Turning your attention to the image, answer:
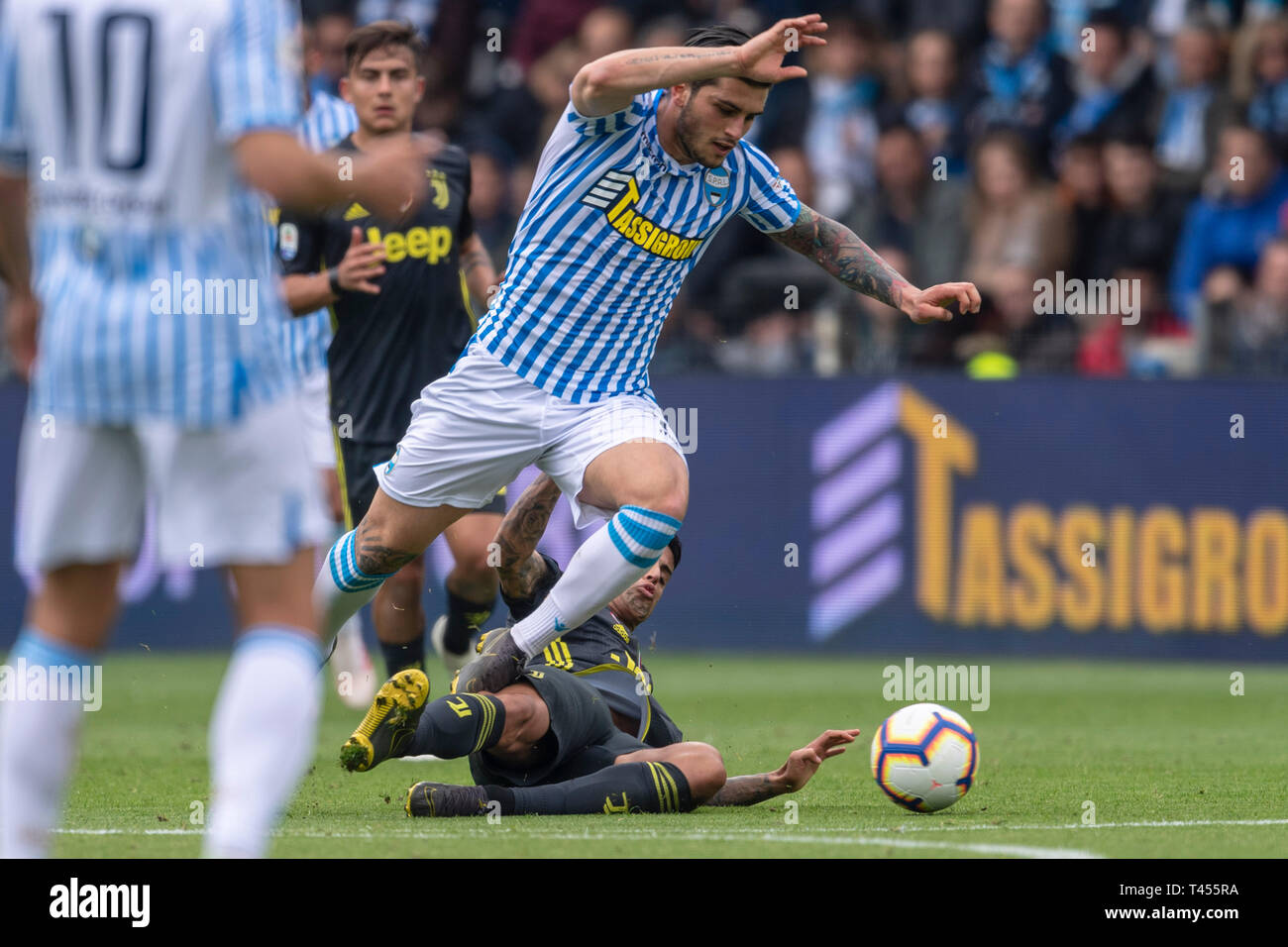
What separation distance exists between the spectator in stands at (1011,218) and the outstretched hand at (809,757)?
710cm

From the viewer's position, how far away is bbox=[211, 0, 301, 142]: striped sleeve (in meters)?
3.58

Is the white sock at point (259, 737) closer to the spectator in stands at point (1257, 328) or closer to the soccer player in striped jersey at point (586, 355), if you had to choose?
the soccer player in striped jersey at point (586, 355)

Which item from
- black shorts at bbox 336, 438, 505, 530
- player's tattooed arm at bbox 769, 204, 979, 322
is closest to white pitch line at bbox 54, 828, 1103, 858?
player's tattooed arm at bbox 769, 204, 979, 322

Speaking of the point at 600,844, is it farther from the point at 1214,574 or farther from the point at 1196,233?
the point at 1196,233

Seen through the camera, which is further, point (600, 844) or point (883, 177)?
Answer: point (883, 177)

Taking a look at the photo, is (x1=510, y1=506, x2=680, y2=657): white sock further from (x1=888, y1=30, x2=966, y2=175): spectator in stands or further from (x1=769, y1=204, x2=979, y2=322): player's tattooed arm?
(x1=888, y1=30, x2=966, y2=175): spectator in stands

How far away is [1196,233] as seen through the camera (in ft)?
41.5

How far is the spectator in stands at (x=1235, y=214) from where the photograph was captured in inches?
489

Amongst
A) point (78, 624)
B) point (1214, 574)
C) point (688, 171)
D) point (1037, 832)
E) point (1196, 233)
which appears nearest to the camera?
point (78, 624)

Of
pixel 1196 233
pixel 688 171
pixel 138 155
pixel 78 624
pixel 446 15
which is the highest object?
pixel 446 15

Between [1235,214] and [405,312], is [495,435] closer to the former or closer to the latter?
[405,312]

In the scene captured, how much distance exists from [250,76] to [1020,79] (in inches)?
423

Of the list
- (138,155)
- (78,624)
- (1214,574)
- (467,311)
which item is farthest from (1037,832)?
(1214,574)

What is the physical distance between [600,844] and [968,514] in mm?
7062
